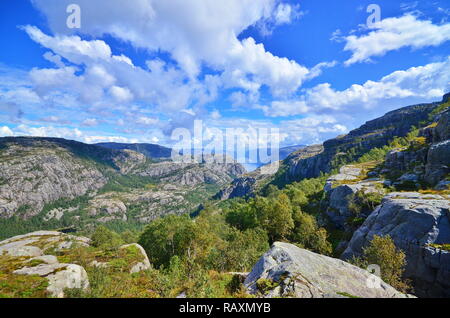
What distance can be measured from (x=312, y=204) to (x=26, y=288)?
103 metres

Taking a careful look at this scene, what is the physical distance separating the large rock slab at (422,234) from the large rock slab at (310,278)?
23.4 meters

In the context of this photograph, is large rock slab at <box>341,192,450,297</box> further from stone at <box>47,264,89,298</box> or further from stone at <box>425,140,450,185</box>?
stone at <box>47,264,89,298</box>

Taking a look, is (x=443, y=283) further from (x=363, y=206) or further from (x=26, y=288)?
(x=26, y=288)

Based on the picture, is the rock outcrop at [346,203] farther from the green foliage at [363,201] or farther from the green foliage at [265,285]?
the green foliage at [265,285]

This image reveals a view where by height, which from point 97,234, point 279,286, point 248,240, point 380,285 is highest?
point 279,286

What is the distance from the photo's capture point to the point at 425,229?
38.8 meters

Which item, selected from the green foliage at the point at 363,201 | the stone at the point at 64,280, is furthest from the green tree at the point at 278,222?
the stone at the point at 64,280

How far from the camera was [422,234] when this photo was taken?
38750 millimetres

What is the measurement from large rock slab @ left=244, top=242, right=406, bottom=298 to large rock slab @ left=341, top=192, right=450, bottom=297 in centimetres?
2339

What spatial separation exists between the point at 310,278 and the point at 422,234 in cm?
3489

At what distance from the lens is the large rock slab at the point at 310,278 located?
18500 millimetres
